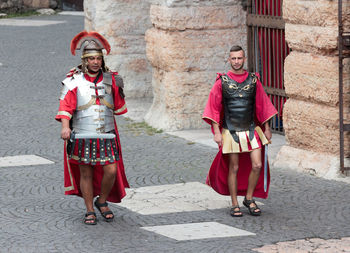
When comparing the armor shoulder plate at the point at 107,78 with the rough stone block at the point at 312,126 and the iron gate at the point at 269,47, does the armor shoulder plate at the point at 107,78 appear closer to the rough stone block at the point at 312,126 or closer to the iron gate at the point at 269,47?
Answer: the rough stone block at the point at 312,126

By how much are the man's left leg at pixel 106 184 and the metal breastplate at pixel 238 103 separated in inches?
42.5

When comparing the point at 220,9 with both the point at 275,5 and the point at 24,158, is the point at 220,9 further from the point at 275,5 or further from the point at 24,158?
the point at 24,158

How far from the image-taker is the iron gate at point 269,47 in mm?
11406

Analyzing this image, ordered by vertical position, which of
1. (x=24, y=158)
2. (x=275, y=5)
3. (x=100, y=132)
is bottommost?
(x=24, y=158)

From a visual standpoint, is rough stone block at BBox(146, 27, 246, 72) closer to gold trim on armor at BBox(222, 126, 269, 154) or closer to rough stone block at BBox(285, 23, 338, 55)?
rough stone block at BBox(285, 23, 338, 55)

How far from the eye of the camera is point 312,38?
931cm

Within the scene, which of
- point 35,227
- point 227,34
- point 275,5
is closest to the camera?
point 35,227

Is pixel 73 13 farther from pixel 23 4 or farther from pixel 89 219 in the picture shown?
pixel 89 219

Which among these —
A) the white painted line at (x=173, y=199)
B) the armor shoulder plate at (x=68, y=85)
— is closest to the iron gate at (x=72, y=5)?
the white painted line at (x=173, y=199)

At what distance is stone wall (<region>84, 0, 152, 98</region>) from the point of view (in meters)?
14.6

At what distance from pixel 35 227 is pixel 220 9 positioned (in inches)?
216

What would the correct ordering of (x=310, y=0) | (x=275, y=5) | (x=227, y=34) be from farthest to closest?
(x=227, y=34) → (x=275, y=5) → (x=310, y=0)

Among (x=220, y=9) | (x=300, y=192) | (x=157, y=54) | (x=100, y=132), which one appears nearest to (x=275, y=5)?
(x=220, y=9)

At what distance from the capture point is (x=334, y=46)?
29.6 ft
